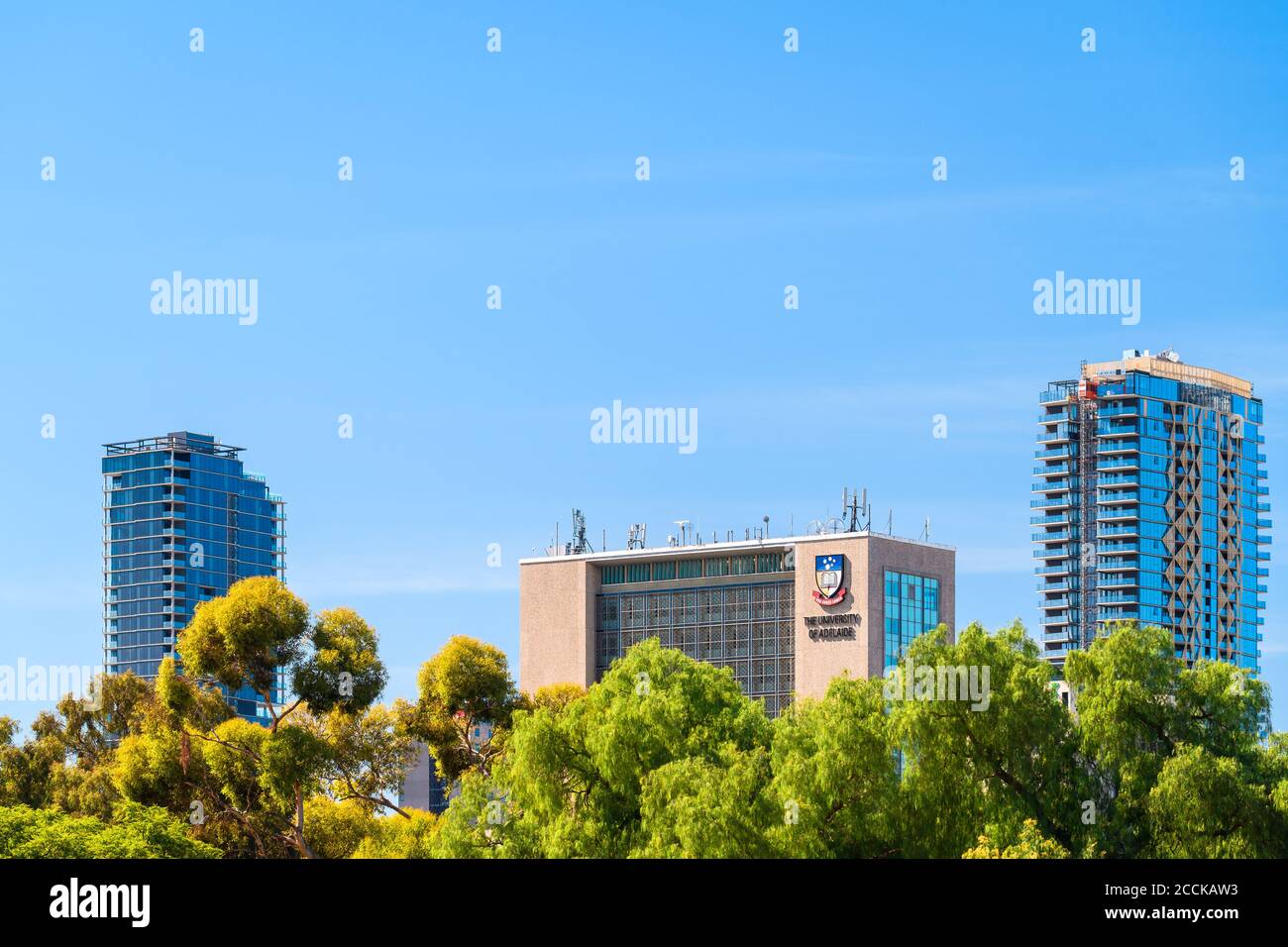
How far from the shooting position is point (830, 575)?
479 feet

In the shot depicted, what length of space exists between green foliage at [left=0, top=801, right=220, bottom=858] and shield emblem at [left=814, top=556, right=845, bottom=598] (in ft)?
320

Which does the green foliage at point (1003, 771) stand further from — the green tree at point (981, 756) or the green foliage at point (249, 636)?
the green foliage at point (249, 636)

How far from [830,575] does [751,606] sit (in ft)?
Result: 29.0

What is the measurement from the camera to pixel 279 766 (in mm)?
54594

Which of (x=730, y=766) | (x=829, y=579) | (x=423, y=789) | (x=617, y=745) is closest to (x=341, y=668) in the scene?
(x=617, y=745)

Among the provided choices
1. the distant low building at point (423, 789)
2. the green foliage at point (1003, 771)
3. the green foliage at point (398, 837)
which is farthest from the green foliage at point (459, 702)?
the distant low building at point (423, 789)

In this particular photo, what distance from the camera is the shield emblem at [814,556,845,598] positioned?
5743 inches

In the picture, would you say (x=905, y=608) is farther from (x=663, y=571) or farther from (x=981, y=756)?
(x=981, y=756)

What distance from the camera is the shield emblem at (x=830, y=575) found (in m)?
146

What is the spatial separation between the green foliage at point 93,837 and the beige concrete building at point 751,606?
94.1 metres

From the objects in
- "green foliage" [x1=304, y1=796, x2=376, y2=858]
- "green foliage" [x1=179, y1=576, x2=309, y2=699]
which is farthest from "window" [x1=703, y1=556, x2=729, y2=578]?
"green foliage" [x1=179, y1=576, x2=309, y2=699]

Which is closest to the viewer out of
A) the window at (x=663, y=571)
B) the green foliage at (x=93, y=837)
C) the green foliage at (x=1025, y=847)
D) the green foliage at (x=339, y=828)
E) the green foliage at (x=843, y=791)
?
the green foliage at (x=1025, y=847)
